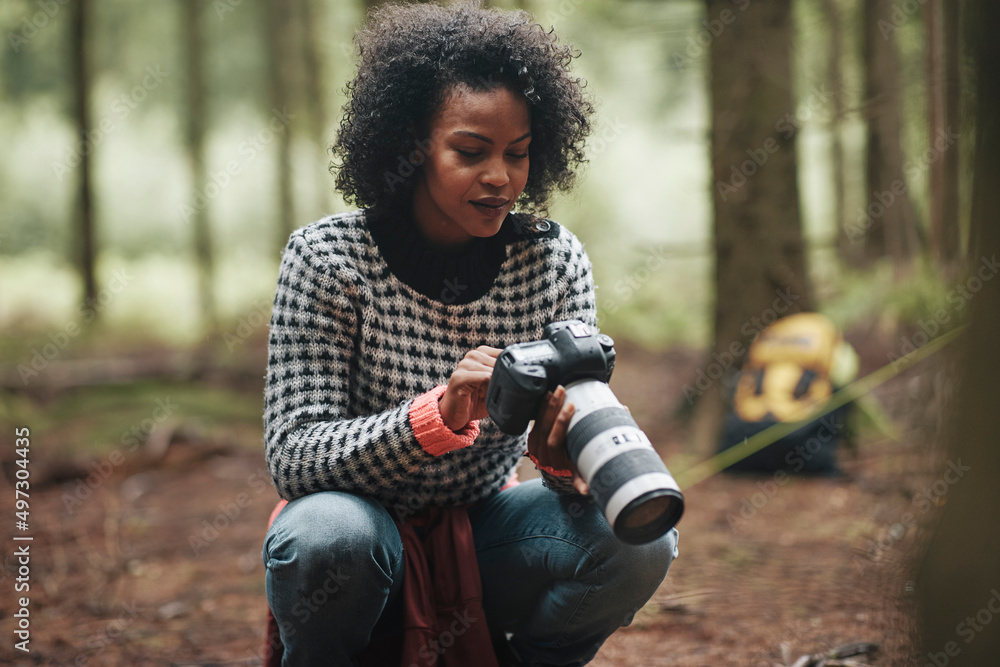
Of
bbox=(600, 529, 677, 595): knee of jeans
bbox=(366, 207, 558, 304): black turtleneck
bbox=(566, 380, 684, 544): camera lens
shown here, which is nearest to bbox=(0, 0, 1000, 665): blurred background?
bbox=(366, 207, 558, 304): black turtleneck

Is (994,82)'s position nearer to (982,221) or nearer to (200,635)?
(982,221)

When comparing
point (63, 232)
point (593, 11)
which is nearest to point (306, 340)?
point (593, 11)

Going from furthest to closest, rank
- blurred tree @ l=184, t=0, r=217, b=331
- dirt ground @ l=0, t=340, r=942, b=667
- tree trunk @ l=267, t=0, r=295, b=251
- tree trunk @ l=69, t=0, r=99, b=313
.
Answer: blurred tree @ l=184, t=0, r=217, b=331, tree trunk @ l=267, t=0, r=295, b=251, tree trunk @ l=69, t=0, r=99, b=313, dirt ground @ l=0, t=340, r=942, b=667

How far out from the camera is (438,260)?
1.74 m

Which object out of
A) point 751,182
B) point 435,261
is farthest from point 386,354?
point 751,182

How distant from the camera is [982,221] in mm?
1402

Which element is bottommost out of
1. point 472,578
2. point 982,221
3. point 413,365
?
point 472,578

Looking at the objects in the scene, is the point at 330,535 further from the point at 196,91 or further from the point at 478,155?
the point at 196,91

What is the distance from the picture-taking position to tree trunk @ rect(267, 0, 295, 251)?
884cm

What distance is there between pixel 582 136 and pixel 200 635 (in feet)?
6.08

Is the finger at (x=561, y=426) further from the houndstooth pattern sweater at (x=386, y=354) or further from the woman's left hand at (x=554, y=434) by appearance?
the houndstooth pattern sweater at (x=386, y=354)

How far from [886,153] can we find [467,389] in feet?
19.8

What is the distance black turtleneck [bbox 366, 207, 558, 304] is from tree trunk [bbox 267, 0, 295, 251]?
7.02 metres

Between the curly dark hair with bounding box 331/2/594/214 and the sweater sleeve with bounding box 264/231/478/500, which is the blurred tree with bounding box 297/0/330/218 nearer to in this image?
the curly dark hair with bounding box 331/2/594/214
